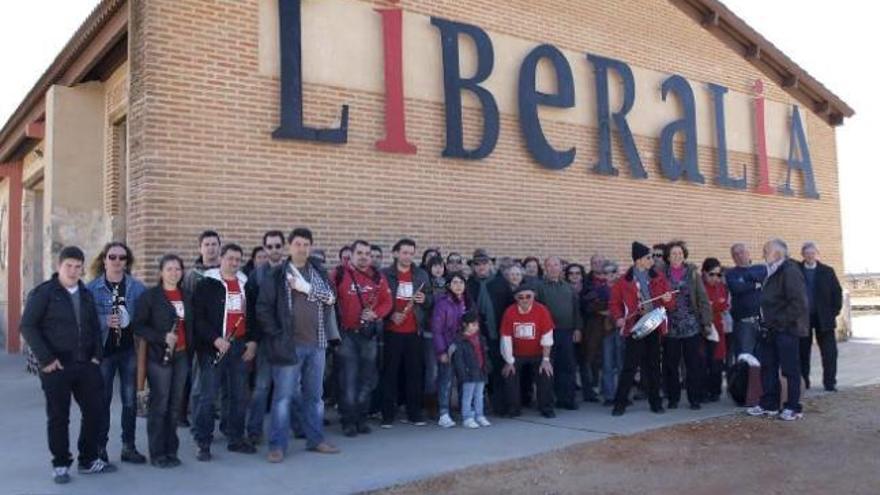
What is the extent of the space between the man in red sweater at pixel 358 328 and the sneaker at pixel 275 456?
1.03 m

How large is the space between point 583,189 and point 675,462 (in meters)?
6.42

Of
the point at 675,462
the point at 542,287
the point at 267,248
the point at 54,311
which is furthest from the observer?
the point at 542,287

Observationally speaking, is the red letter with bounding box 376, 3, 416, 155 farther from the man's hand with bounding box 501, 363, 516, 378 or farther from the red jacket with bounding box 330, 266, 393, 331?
the man's hand with bounding box 501, 363, 516, 378

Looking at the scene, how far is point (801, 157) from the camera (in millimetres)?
16312

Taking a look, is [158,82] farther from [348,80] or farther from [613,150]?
[613,150]

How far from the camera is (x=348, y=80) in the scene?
9.96 metres

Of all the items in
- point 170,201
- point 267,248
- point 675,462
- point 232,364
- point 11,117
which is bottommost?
point 675,462

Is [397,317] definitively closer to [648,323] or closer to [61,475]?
[648,323]

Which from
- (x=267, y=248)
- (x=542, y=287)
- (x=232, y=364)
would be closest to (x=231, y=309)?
(x=232, y=364)

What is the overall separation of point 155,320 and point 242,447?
1388 millimetres

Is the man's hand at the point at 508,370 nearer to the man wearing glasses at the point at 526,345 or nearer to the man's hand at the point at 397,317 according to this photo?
the man wearing glasses at the point at 526,345

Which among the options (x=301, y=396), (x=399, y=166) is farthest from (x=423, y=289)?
(x=399, y=166)

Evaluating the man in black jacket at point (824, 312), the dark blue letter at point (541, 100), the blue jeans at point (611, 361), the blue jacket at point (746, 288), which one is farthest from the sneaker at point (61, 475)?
the man in black jacket at point (824, 312)

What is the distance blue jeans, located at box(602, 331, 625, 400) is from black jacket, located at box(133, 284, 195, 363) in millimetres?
5061
